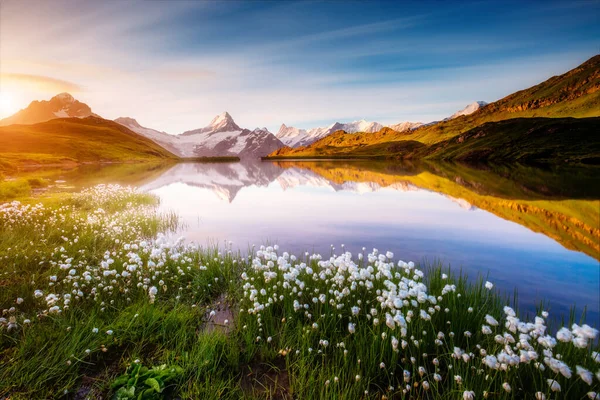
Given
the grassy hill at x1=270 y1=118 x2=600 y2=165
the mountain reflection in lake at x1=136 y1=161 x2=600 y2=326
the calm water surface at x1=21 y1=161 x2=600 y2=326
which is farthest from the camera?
the grassy hill at x1=270 y1=118 x2=600 y2=165

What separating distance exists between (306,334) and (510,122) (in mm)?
223819

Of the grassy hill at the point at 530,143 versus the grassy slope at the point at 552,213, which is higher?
the grassy hill at the point at 530,143

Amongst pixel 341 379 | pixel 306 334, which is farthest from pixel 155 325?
pixel 341 379

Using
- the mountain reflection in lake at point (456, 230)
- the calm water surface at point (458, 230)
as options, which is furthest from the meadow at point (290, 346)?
the calm water surface at point (458, 230)

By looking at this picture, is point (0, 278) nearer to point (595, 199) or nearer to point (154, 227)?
point (154, 227)

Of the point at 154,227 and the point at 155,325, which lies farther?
the point at 154,227

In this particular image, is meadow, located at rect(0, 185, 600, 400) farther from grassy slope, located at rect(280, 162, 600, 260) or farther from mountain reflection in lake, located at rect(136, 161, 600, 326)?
grassy slope, located at rect(280, 162, 600, 260)

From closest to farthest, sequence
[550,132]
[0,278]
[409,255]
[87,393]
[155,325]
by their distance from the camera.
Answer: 1. [87,393]
2. [155,325]
3. [0,278]
4. [409,255]
5. [550,132]

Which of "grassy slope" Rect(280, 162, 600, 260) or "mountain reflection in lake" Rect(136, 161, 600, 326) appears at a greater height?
"grassy slope" Rect(280, 162, 600, 260)

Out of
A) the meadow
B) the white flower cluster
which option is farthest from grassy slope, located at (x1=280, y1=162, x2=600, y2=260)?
the white flower cluster

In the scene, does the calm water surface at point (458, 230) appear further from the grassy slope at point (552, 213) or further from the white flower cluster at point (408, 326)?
the white flower cluster at point (408, 326)

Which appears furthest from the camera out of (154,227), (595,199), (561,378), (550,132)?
(550,132)

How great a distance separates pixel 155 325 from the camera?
24.9ft

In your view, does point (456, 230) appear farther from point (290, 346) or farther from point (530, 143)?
point (530, 143)
